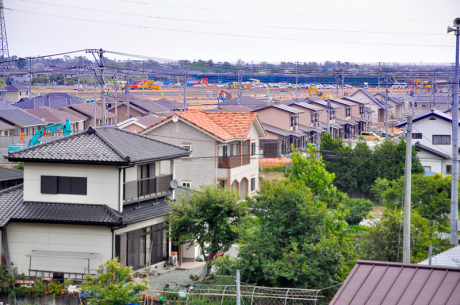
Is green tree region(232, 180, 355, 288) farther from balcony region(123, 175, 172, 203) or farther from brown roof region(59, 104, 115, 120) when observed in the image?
brown roof region(59, 104, 115, 120)

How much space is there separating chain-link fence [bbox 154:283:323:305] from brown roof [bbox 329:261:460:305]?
4737 millimetres

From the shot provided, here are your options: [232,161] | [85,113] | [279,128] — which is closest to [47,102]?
[85,113]

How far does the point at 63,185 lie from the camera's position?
54.4 ft

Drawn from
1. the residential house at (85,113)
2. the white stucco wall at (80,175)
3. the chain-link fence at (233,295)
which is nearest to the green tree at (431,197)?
the chain-link fence at (233,295)

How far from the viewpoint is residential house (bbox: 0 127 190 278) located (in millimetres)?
15812

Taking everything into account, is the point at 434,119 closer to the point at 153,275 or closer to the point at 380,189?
the point at 380,189

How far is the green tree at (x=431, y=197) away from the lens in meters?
23.7

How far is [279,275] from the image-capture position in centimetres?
1393

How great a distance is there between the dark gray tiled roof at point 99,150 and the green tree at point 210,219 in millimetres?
2084

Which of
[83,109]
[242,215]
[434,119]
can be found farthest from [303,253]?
Result: [83,109]

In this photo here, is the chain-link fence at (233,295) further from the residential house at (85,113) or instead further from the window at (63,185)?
the residential house at (85,113)

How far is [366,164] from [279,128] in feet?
55.0

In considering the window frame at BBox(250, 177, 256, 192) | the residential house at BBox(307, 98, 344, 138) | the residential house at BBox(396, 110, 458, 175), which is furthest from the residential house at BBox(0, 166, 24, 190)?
the residential house at BBox(307, 98, 344, 138)

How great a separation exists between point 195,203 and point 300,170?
591 cm
